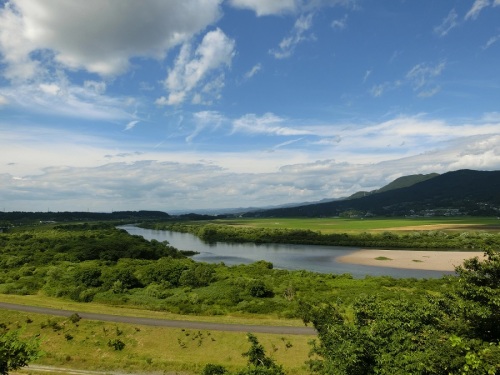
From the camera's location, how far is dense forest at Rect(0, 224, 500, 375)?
19062 mm

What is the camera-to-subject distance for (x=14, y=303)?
53188 millimetres

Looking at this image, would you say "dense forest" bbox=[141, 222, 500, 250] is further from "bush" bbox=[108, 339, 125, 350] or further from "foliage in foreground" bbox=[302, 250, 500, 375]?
"bush" bbox=[108, 339, 125, 350]

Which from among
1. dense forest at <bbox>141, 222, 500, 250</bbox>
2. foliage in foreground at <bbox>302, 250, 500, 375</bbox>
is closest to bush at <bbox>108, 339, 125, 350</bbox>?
foliage in foreground at <bbox>302, 250, 500, 375</bbox>

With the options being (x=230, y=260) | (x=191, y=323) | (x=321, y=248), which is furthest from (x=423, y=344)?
(x=321, y=248)

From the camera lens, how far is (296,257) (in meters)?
117

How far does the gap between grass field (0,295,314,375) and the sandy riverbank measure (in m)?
66.5

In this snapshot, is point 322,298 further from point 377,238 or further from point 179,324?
point 377,238

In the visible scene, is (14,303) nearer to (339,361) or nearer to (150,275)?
(150,275)

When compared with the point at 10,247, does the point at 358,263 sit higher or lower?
lower

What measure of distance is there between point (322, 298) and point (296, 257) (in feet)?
211

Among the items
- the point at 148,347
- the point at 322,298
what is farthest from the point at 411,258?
the point at 148,347

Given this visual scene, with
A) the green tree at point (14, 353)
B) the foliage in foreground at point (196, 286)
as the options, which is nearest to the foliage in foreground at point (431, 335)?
the green tree at point (14, 353)

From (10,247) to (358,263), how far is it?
105 m

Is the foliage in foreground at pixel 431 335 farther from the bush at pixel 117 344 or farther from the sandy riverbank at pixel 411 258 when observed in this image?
the sandy riverbank at pixel 411 258
